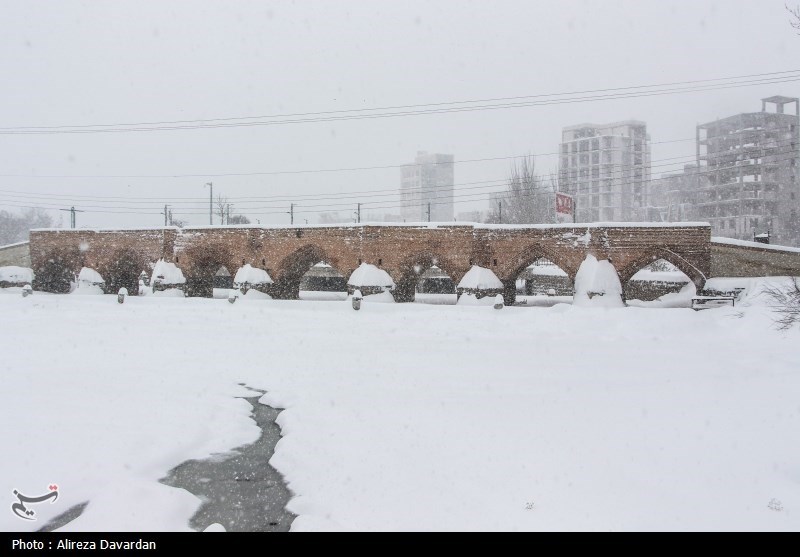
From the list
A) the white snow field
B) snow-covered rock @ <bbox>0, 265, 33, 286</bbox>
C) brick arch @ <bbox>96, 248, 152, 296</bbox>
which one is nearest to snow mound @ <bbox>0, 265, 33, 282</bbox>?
snow-covered rock @ <bbox>0, 265, 33, 286</bbox>

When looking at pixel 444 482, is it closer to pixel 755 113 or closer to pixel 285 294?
pixel 285 294

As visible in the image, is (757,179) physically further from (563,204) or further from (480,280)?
(480,280)

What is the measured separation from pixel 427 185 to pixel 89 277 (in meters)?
75.8

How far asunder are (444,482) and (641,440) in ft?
→ 7.87

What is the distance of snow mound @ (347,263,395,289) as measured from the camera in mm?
23922

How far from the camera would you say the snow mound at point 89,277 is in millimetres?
28750

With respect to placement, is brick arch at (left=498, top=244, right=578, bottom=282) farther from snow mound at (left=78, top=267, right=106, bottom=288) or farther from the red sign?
snow mound at (left=78, top=267, right=106, bottom=288)

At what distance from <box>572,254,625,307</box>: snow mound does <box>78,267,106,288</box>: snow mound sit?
21816mm

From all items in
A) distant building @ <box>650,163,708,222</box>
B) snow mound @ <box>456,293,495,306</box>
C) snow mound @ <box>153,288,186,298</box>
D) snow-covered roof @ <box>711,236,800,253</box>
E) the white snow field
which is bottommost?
the white snow field

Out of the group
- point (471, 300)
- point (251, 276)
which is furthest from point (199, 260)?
point (471, 300)

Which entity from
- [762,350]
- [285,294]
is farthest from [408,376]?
[285,294]

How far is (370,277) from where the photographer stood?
78.9 feet

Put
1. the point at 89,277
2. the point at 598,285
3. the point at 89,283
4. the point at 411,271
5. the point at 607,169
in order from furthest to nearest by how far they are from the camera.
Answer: the point at 607,169 < the point at 89,277 < the point at 89,283 < the point at 411,271 < the point at 598,285

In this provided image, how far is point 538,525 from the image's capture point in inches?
181
